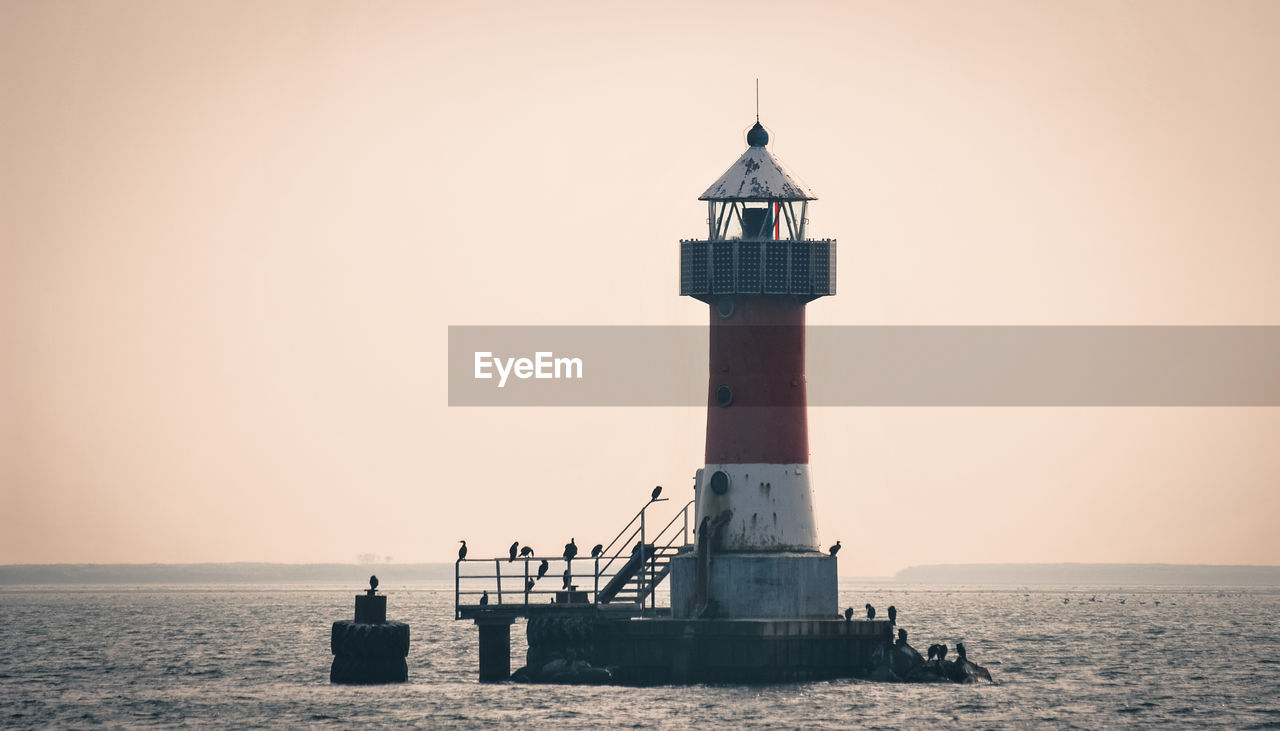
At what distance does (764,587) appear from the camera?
55.2 metres

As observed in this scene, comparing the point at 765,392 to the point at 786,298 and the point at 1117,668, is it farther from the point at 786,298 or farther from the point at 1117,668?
the point at 1117,668

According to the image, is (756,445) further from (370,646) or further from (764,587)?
(370,646)

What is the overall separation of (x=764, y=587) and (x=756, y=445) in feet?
12.1

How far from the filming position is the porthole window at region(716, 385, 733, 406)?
55844 millimetres

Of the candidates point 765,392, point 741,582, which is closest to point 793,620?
point 741,582

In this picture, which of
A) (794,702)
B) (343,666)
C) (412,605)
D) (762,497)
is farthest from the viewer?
(412,605)

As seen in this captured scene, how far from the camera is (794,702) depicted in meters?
52.2

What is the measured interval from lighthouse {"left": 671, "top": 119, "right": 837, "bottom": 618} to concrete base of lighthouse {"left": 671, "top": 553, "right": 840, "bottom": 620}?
3 centimetres

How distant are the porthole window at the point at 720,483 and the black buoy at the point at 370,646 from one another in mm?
9596

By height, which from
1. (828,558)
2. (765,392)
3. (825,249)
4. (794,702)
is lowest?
(794,702)

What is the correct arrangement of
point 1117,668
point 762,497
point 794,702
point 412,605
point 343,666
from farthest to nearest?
point 412,605 < point 1117,668 < point 343,666 < point 762,497 < point 794,702

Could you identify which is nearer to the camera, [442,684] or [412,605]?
[442,684]

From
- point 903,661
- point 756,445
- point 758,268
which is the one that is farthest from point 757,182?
point 903,661

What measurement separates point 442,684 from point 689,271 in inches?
552
